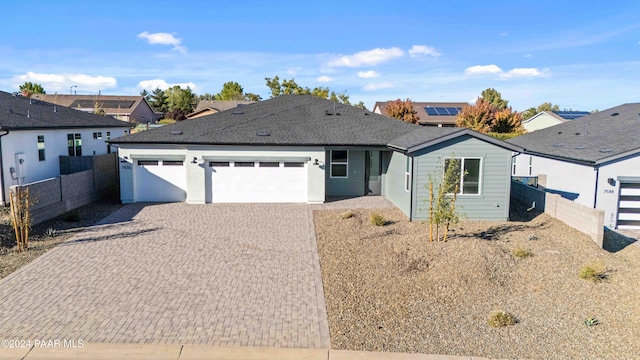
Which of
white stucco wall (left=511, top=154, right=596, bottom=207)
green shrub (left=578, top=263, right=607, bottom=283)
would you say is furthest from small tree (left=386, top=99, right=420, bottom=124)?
green shrub (left=578, top=263, right=607, bottom=283)

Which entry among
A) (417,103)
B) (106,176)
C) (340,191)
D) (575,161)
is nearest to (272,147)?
(340,191)

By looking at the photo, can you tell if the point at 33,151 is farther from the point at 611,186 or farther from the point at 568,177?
the point at 611,186

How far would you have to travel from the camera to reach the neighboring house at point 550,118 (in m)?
42.1

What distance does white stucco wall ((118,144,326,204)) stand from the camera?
19.9m

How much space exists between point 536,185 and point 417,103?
40904 mm

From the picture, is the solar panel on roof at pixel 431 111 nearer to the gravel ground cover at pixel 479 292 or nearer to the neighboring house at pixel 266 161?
the neighboring house at pixel 266 161

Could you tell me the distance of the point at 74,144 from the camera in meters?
24.1

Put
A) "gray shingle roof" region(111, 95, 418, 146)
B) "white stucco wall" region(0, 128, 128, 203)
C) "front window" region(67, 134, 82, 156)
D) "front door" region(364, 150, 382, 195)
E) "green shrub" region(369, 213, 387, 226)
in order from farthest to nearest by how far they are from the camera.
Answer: "front window" region(67, 134, 82, 156)
"front door" region(364, 150, 382, 195)
"gray shingle roof" region(111, 95, 418, 146)
"white stucco wall" region(0, 128, 128, 203)
"green shrub" region(369, 213, 387, 226)

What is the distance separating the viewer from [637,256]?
13.3m

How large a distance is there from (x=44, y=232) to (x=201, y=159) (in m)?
6.89

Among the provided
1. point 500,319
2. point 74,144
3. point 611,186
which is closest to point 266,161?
point 74,144

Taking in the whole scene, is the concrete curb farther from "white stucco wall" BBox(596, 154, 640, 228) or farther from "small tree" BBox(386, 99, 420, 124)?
"small tree" BBox(386, 99, 420, 124)

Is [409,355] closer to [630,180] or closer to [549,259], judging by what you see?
[549,259]

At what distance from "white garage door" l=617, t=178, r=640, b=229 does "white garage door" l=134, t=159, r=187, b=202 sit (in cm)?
1777
